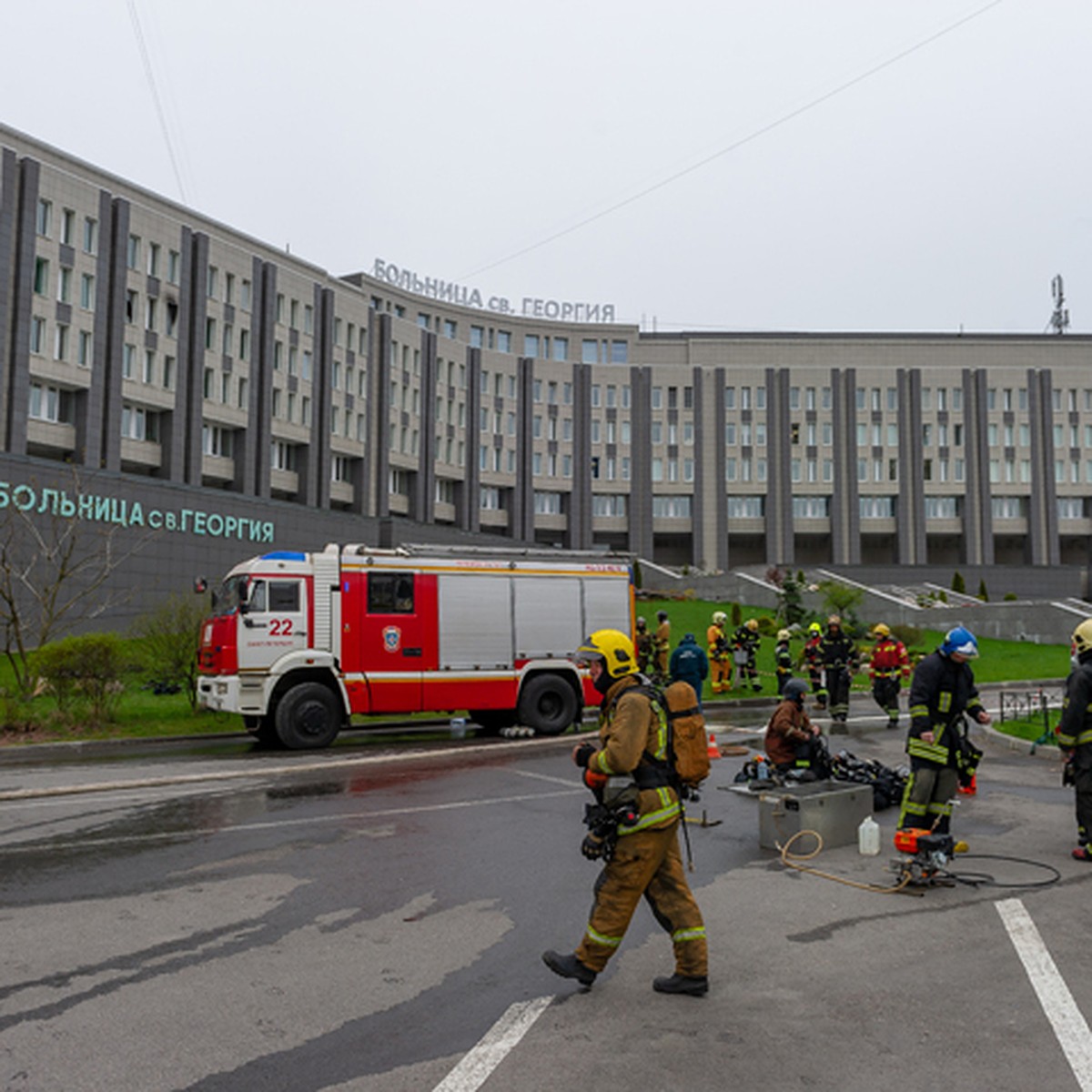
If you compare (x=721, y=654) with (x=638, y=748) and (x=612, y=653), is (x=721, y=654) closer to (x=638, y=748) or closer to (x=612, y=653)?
(x=612, y=653)

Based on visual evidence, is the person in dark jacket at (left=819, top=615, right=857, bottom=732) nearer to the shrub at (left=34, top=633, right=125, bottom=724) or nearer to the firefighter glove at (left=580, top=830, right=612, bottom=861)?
the shrub at (left=34, top=633, right=125, bottom=724)

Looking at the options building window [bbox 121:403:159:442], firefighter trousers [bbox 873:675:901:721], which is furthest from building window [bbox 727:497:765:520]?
firefighter trousers [bbox 873:675:901:721]

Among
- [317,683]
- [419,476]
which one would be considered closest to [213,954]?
[317,683]

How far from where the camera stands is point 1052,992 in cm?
474

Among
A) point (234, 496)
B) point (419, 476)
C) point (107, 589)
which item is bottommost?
point (107, 589)

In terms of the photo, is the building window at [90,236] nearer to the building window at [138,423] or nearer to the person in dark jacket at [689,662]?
the building window at [138,423]

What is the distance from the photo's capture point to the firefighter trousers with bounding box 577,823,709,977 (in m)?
4.70

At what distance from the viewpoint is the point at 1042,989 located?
4789 mm

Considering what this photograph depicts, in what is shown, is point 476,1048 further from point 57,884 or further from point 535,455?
point 535,455

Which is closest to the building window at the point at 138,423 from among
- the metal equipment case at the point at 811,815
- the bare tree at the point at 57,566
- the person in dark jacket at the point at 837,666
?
the bare tree at the point at 57,566

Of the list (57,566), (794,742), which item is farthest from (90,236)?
(794,742)

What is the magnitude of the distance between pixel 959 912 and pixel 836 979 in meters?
1.68

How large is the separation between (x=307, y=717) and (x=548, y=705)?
4169 mm

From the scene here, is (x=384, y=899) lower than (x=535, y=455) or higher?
lower
